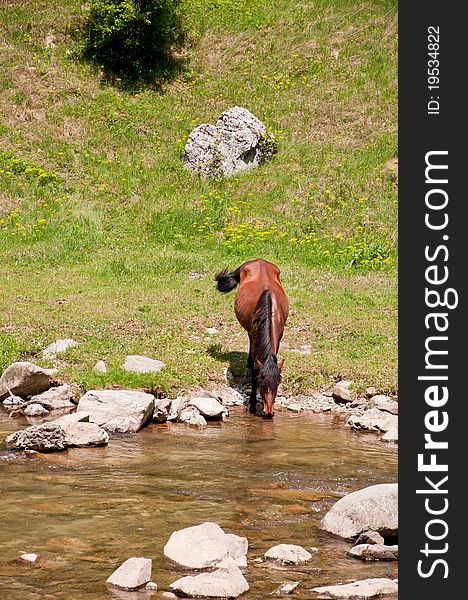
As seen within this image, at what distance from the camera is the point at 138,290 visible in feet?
60.7

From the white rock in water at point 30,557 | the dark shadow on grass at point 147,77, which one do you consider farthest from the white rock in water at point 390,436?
the dark shadow on grass at point 147,77

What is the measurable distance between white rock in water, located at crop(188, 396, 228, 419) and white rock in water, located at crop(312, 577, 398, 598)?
6.08 meters

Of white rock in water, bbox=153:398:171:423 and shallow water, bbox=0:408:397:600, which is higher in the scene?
white rock in water, bbox=153:398:171:423

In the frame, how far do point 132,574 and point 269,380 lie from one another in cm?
592

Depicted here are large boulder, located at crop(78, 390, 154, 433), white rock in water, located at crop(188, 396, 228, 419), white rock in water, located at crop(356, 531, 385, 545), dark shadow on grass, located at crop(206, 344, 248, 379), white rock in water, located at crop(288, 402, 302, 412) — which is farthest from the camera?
dark shadow on grass, located at crop(206, 344, 248, 379)

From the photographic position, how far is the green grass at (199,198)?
15.0 meters

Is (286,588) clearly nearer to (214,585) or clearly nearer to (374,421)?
(214,585)

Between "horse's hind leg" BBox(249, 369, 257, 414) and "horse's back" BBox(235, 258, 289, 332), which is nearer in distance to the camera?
"horse's hind leg" BBox(249, 369, 257, 414)

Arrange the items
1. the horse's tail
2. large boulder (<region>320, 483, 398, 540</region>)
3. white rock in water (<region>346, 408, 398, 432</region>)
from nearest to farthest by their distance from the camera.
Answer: large boulder (<region>320, 483, 398, 540</region>)
white rock in water (<region>346, 408, 398, 432</region>)
the horse's tail

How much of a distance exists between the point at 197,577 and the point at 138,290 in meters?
12.5

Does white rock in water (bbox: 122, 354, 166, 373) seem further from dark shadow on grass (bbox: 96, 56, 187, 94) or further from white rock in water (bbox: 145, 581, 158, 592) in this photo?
dark shadow on grass (bbox: 96, 56, 187, 94)

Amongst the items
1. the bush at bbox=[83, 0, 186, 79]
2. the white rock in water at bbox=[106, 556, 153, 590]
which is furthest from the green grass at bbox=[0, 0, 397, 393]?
the white rock in water at bbox=[106, 556, 153, 590]

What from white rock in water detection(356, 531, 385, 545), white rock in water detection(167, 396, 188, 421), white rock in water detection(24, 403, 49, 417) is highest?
white rock in water detection(167, 396, 188, 421)

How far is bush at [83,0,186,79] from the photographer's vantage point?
3166 centimetres
